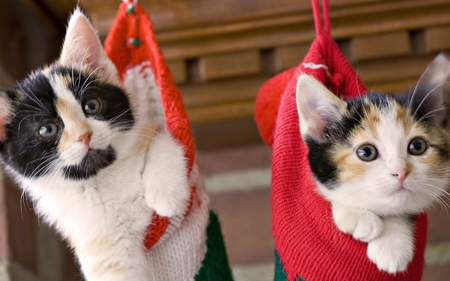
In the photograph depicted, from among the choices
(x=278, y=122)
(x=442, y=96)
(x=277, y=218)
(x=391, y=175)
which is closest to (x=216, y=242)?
(x=277, y=218)

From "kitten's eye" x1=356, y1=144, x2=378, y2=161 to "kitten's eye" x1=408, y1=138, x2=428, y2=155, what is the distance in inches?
2.4

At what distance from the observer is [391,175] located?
2.48ft

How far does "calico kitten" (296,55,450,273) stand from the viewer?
0.76 m

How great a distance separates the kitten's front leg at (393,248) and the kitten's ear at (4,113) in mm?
662

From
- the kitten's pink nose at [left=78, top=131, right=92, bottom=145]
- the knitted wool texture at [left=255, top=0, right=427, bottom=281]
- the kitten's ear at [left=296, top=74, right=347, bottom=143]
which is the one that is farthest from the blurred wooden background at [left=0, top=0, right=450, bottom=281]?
the kitten's pink nose at [left=78, top=131, right=92, bottom=145]

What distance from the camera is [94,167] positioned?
33.2 inches

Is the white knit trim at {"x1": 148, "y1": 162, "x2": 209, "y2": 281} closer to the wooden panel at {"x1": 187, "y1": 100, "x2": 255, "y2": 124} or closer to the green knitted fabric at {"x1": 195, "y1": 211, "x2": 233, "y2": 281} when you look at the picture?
the green knitted fabric at {"x1": 195, "y1": 211, "x2": 233, "y2": 281}

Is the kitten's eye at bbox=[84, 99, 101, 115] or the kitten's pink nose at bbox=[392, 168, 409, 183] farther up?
the kitten's eye at bbox=[84, 99, 101, 115]

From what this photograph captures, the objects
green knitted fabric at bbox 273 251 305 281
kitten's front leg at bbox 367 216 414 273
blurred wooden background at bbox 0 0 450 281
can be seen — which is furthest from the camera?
blurred wooden background at bbox 0 0 450 281

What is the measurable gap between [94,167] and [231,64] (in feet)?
1.40

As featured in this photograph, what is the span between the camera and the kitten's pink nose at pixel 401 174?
748 millimetres

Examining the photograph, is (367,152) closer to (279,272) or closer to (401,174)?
(401,174)

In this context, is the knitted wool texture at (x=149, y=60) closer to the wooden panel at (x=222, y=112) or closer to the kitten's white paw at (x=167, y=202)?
the kitten's white paw at (x=167, y=202)

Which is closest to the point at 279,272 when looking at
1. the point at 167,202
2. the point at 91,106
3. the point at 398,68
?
the point at 167,202
